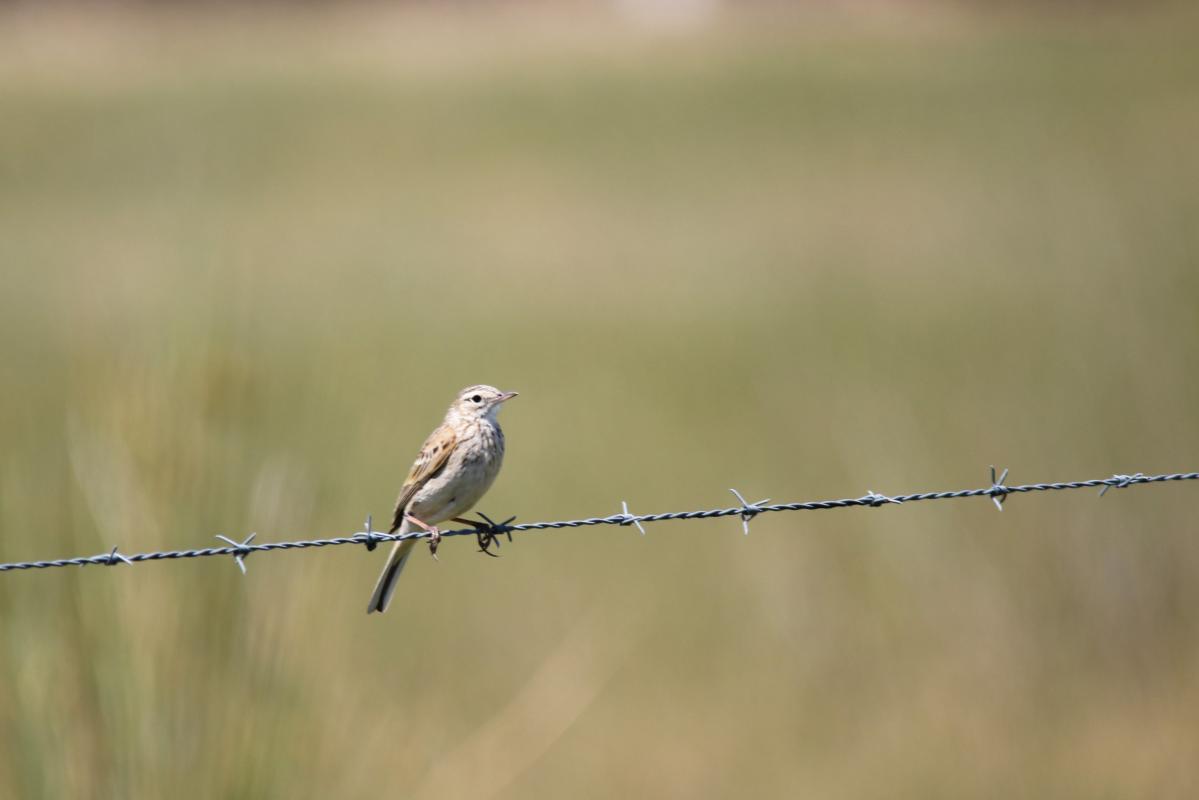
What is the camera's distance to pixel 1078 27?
4266 centimetres

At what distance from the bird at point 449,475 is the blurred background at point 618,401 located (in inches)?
13.9

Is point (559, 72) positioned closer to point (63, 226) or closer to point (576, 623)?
point (63, 226)

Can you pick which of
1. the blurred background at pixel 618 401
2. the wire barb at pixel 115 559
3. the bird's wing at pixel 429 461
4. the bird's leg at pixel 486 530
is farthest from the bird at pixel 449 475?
the wire barb at pixel 115 559

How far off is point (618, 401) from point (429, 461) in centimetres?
1494

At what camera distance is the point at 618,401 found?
2266 centimetres

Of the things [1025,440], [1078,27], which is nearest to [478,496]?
[1025,440]

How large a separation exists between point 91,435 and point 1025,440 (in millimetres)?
9447

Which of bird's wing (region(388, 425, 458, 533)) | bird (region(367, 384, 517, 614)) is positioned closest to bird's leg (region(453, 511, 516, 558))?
bird (region(367, 384, 517, 614))

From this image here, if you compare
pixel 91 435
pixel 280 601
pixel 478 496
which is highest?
pixel 478 496

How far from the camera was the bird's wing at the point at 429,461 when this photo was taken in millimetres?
7715

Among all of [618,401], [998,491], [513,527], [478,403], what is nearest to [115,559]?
[513,527]

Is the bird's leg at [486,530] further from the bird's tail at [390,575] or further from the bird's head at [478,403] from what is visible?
the bird's head at [478,403]

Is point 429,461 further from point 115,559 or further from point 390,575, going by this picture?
point 115,559

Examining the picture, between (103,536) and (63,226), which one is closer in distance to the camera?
(103,536)
